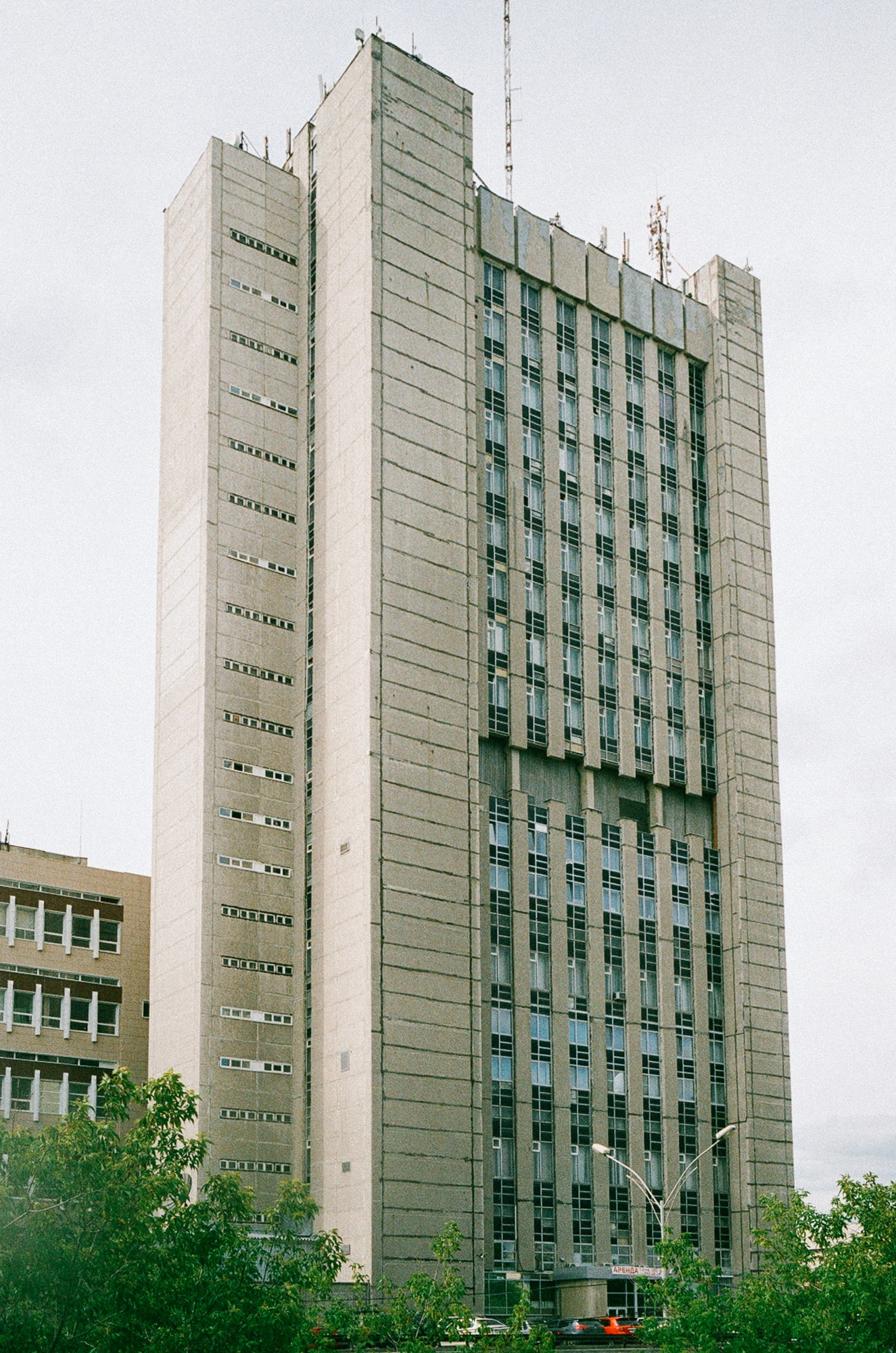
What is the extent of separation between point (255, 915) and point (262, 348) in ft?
114

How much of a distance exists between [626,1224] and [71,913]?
37.5m

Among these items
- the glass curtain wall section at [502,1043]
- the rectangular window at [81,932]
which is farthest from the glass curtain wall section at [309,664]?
the rectangular window at [81,932]

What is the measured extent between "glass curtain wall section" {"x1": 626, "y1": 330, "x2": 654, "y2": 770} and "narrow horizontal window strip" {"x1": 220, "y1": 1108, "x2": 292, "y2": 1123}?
3148 centimetres

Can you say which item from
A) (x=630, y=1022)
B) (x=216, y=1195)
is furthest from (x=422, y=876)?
(x=216, y=1195)

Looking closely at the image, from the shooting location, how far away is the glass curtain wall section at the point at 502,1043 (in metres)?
90.9

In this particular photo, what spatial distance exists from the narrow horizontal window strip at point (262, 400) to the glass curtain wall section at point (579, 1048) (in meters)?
30.0

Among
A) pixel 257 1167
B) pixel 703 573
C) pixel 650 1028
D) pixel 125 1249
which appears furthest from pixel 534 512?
pixel 125 1249

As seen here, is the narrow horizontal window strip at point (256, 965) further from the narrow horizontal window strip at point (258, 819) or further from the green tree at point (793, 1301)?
the green tree at point (793, 1301)

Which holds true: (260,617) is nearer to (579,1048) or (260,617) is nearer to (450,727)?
(450,727)

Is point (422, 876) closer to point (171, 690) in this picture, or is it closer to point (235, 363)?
point (171, 690)

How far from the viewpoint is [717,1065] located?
104625 mm

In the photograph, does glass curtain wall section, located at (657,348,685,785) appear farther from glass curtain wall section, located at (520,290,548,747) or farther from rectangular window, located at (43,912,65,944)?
rectangular window, located at (43,912,65,944)

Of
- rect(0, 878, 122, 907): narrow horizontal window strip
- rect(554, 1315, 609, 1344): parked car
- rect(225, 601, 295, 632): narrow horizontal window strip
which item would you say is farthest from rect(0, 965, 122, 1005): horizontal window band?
rect(554, 1315, 609, 1344): parked car

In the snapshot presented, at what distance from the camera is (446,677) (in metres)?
95.6
